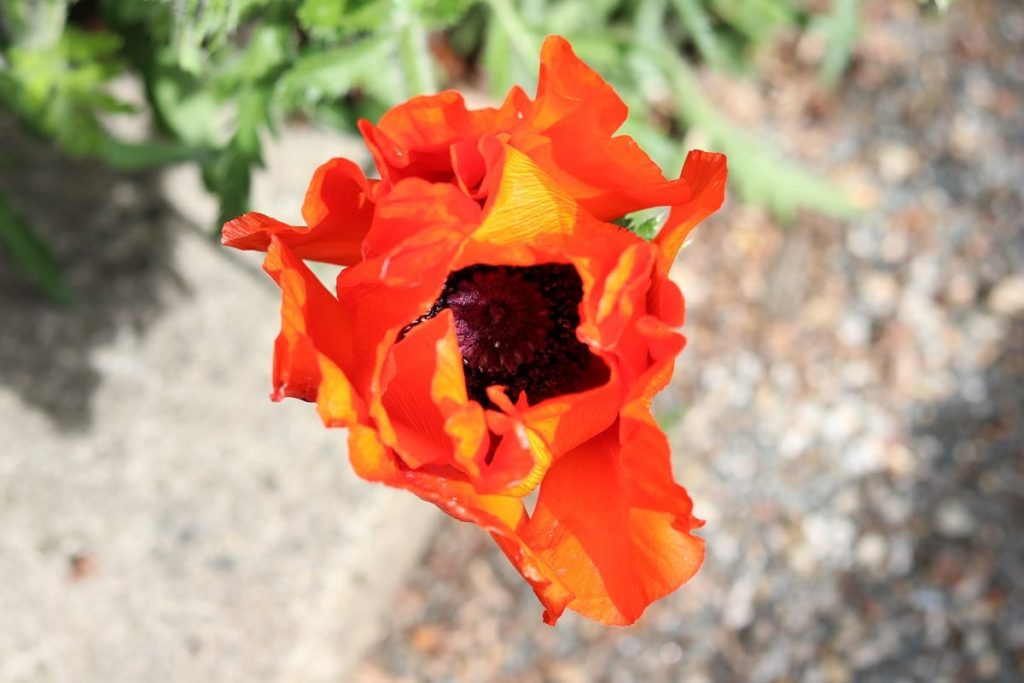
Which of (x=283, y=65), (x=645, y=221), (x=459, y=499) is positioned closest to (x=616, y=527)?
(x=459, y=499)

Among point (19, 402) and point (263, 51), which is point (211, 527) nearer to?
point (19, 402)

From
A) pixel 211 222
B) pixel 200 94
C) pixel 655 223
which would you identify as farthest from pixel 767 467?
pixel 655 223

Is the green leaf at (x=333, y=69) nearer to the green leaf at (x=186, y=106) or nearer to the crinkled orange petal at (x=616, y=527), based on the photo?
the green leaf at (x=186, y=106)

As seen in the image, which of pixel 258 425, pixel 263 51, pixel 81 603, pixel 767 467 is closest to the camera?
pixel 263 51

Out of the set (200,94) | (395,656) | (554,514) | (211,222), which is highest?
(554,514)

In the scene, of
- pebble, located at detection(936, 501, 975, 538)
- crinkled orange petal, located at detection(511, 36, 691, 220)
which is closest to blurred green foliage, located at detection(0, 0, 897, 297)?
crinkled orange petal, located at detection(511, 36, 691, 220)

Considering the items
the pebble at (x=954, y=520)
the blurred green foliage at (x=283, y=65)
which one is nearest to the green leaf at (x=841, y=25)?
the blurred green foliage at (x=283, y=65)
